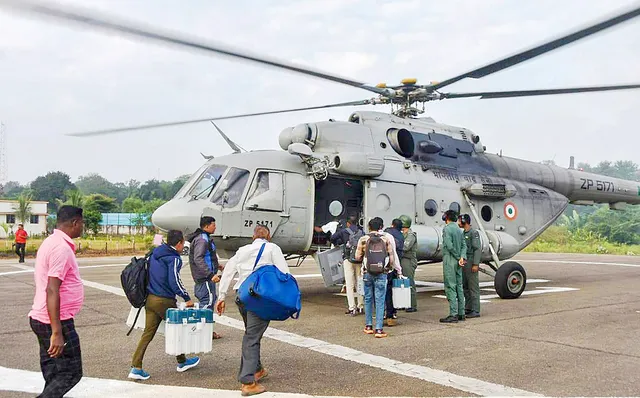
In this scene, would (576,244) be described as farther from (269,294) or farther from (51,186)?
(51,186)

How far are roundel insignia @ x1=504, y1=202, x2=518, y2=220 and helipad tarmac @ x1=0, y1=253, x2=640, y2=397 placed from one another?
2.69 meters

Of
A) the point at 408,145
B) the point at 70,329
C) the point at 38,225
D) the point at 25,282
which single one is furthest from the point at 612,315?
the point at 38,225

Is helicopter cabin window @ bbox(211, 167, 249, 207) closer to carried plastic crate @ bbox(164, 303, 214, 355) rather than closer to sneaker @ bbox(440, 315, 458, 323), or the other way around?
sneaker @ bbox(440, 315, 458, 323)

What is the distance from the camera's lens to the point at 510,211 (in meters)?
13.0

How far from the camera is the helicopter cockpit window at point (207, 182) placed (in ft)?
32.5

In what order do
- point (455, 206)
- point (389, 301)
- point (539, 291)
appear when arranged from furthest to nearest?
point (539, 291) → point (455, 206) → point (389, 301)

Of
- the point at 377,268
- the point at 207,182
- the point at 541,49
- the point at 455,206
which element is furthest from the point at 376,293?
the point at 455,206

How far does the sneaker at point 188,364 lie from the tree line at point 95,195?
13.5m

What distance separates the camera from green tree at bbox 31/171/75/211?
335 ft

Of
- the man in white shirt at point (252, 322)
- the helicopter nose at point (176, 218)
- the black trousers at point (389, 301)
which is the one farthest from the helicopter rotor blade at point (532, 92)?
Answer: the man in white shirt at point (252, 322)

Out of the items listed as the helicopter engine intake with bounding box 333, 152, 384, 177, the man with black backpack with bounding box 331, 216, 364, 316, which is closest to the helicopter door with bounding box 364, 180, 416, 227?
the helicopter engine intake with bounding box 333, 152, 384, 177

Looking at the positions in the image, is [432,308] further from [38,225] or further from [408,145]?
[38,225]

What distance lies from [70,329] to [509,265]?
902cm

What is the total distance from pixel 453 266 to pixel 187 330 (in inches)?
183
